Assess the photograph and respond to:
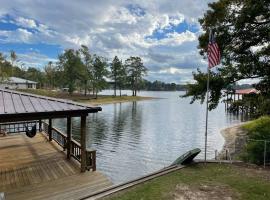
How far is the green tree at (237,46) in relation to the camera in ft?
42.4

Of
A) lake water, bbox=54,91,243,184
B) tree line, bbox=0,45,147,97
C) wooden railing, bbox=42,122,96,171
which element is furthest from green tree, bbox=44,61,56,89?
wooden railing, bbox=42,122,96,171

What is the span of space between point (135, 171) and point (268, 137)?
21.7 feet

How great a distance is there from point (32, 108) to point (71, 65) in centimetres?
6200

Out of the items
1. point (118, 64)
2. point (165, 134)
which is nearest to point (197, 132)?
point (165, 134)

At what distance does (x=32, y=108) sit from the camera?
8.32m

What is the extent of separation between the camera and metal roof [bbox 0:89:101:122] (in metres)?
7.80

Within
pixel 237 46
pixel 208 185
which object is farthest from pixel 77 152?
pixel 237 46

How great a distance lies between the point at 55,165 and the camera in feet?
34.9

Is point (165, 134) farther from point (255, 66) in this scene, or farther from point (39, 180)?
point (39, 180)

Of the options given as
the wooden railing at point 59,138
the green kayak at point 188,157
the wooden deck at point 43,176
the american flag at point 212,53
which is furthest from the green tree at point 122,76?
the green kayak at point 188,157

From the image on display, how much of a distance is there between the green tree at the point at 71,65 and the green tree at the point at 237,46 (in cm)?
5659

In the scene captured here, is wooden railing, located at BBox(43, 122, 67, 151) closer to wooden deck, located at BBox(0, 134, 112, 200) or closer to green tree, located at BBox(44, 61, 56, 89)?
wooden deck, located at BBox(0, 134, 112, 200)

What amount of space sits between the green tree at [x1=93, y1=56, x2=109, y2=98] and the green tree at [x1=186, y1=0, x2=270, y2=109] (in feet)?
199

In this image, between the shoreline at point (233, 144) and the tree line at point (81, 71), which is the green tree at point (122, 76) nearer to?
the tree line at point (81, 71)
